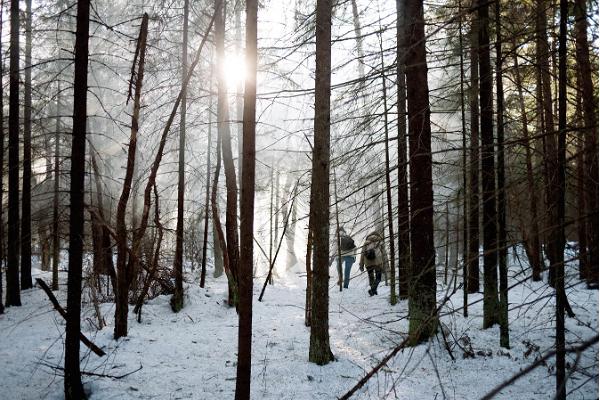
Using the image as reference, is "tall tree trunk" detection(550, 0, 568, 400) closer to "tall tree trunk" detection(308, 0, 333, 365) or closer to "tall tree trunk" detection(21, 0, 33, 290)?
"tall tree trunk" detection(308, 0, 333, 365)

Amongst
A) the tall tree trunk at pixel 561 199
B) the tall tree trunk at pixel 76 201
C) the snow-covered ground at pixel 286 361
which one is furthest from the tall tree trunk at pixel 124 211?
the tall tree trunk at pixel 561 199

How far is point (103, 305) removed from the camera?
28.7 feet

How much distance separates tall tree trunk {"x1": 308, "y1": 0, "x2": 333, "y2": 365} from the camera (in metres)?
5.29

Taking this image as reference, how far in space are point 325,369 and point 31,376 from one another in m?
4.32

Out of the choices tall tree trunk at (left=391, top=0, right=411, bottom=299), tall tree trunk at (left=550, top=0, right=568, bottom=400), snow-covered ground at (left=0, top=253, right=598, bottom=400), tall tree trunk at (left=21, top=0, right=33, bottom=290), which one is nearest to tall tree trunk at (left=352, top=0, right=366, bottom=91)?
tall tree trunk at (left=391, top=0, right=411, bottom=299)

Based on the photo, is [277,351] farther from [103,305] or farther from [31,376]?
[103,305]

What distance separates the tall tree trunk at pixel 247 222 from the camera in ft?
13.9

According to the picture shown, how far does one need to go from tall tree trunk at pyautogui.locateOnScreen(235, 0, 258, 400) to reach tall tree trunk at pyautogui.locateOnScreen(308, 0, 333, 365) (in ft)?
3.93

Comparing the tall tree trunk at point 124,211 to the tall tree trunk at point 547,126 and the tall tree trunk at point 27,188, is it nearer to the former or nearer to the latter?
the tall tree trunk at point 547,126

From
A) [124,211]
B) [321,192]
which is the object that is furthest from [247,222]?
[124,211]

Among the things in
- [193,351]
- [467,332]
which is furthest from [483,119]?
[193,351]

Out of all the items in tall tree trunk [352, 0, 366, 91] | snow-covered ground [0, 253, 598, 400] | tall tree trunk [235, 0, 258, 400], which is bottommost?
snow-covered ground [0, 253, 598, 400]

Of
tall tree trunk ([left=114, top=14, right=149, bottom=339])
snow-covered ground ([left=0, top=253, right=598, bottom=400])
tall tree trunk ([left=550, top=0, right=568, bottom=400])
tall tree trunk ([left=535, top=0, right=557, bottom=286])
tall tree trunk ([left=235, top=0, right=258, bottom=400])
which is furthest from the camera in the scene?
tall tree trunk ([left=114, top=14, right=149, bottom=339])

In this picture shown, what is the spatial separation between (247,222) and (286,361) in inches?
104
